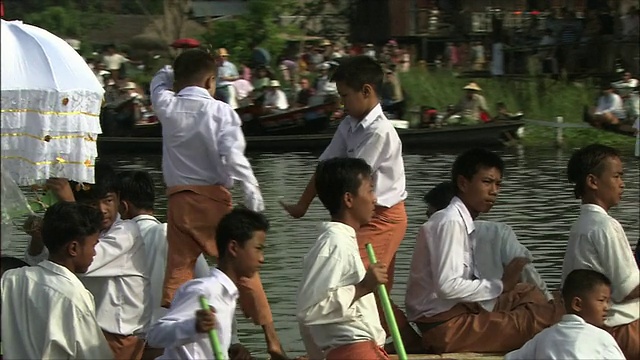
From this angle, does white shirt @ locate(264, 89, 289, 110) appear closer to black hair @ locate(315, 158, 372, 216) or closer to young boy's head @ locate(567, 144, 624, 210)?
young boy's head @ locate(567, 144, 624, 210)

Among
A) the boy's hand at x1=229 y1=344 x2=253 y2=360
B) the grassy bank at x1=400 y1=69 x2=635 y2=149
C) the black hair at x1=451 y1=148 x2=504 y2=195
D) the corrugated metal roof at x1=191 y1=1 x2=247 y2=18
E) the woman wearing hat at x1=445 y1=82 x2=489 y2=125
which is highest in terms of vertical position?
the black hair at x1=451 y1=148 x2=504 y2=195

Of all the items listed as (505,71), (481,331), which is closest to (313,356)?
(481,331)

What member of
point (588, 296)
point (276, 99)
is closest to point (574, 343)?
point (588, 296)

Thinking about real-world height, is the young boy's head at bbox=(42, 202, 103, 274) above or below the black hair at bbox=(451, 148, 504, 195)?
above

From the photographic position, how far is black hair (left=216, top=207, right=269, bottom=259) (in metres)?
4.67

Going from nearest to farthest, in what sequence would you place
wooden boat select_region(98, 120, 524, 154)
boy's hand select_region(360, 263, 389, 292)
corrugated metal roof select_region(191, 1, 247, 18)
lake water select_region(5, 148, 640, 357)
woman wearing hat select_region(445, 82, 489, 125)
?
boy's hand select_region(360, 263, 389, 292) → lake water select_region(5, 148, 640, 357) → wooden boat select_region(98, 120, 524, 154) → woman wearing hat select_region(445, 82, 489, 125) → corrugated metal roof select_region(191, 1, 247, 18)

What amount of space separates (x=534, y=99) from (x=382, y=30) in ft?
23.1

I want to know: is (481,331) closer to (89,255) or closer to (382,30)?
(89,255)

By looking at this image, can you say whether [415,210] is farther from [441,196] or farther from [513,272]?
[513,272]

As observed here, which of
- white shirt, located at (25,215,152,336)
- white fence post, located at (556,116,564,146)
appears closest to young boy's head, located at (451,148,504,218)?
white shirt, located at (25,215,152,336)

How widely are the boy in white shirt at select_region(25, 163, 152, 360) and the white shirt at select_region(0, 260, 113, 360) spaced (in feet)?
1.67

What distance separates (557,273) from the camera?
9.73 m

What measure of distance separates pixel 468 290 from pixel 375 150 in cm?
83

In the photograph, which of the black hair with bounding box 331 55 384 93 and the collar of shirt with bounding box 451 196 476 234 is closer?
the collar of shirt with bounding box 451 196 476 234
